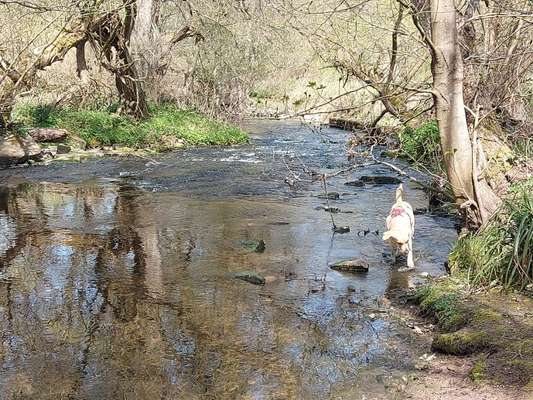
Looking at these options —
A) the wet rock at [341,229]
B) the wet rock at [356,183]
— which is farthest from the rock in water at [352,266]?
the wet rock at [356,183]

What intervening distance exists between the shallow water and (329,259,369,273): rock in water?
0.19 metres

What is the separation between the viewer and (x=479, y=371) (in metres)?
5.25

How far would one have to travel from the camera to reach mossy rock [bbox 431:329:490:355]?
5.74m

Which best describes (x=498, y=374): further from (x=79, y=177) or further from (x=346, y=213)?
(x=79, y=177)

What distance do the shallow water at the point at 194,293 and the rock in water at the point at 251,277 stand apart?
0.54 ft

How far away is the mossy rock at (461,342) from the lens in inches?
226

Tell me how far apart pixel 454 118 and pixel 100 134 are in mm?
15738

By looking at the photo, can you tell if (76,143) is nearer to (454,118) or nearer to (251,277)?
(251,277)

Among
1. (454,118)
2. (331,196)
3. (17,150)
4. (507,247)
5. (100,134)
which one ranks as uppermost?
(454,118)

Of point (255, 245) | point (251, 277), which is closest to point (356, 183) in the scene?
point (255, 245)

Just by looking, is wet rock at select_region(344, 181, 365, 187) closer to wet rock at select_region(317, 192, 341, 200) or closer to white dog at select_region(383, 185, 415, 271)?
wet rock at select_region(317, 192, 341, 200)

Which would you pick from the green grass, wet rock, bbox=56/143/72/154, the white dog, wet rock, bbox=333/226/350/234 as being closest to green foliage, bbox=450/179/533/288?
the white dog

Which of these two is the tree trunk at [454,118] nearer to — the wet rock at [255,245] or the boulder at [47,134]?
the wet rock at [255,245]

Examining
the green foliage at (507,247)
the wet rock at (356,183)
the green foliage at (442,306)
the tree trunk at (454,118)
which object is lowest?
the wet rock at (356,183)
